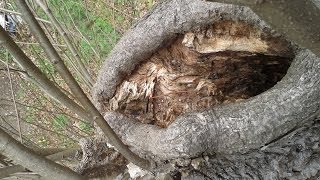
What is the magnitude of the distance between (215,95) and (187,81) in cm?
14

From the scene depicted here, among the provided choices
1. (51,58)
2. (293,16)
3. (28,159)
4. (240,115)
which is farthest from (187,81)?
(293,16)

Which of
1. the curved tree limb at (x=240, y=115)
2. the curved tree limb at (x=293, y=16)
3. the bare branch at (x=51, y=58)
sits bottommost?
the curved tree limb at (x=240, y=115)

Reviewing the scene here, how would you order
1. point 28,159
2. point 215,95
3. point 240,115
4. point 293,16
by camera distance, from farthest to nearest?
point 215,95 → point 240,115 → point 28,159 → point 293,16

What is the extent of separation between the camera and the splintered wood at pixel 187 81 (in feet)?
6.21

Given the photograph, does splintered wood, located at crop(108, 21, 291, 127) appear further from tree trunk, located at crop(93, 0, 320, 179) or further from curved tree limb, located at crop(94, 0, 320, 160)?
curved tree limb, located at crop(94, 0, 320, 160)

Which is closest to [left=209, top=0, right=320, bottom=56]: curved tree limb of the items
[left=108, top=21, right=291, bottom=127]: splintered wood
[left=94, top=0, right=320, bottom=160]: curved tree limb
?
[left=94, top=0, right=320, bottom=160]: curved tree limb

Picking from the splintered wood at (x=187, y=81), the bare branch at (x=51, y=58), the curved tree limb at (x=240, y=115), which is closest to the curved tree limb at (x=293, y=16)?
the curved tree limb at (x=240, y=115)

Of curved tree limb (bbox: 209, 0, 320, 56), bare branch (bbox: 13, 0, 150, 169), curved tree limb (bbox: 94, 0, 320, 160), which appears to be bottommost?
curved tree limb (bbox: 94, 0, 320, 160)

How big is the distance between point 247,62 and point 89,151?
0.80 meters

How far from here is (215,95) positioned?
76.7 inches

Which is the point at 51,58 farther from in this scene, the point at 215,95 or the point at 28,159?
the point at 215,95

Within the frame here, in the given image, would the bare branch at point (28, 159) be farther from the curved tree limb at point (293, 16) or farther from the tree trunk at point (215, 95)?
the curved tree limb at point (293, 16)

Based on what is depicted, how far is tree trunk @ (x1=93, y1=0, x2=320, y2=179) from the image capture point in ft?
5.04

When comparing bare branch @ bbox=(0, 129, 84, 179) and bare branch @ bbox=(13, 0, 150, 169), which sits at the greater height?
bare branch @ bbox=(13, 0, 150, 169)
